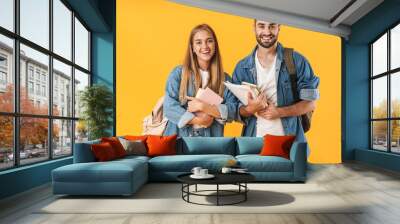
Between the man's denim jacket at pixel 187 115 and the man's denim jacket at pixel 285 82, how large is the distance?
0.71ft

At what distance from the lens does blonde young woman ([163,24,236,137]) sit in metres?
8.09

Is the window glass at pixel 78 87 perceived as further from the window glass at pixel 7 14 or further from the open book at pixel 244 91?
the open book at pixel 244 91

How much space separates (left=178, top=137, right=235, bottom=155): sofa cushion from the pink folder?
1.27 metres

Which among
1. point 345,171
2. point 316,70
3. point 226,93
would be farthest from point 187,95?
point 345,171

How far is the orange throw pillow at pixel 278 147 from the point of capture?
6438 millimetres

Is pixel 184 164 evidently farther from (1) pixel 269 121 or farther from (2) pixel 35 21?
(2) pixel 35 21

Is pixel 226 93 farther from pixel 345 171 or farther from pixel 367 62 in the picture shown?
pixel 367 62

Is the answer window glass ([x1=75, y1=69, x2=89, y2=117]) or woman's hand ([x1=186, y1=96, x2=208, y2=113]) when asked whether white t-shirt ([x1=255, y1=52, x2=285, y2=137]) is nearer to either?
woman's hand ([x1=186, y1=96, x2=208, y2=113])

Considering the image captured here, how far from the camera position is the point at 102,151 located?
5715 mm

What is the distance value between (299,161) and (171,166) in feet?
6.61

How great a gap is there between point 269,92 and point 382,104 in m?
2.60

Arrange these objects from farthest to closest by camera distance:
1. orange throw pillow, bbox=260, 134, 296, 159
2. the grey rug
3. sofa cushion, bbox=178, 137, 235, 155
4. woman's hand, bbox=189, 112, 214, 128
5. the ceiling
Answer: woman's hand, bbox=189, 112, 214, 128 → the ceiling → sofa cushion, bbox=178, 137, 235, 155 → orange throw pillow, bbox=260, 134, 296, 159 → the grey rug

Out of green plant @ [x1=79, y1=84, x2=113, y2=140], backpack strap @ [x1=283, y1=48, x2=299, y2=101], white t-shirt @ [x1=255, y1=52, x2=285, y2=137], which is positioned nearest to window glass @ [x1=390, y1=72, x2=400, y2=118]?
backpack strap @ [x1=283, y1=48, x2=299, y2=101]

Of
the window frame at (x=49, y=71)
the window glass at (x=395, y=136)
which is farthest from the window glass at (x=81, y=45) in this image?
the window glass at (x=395, y=136)
